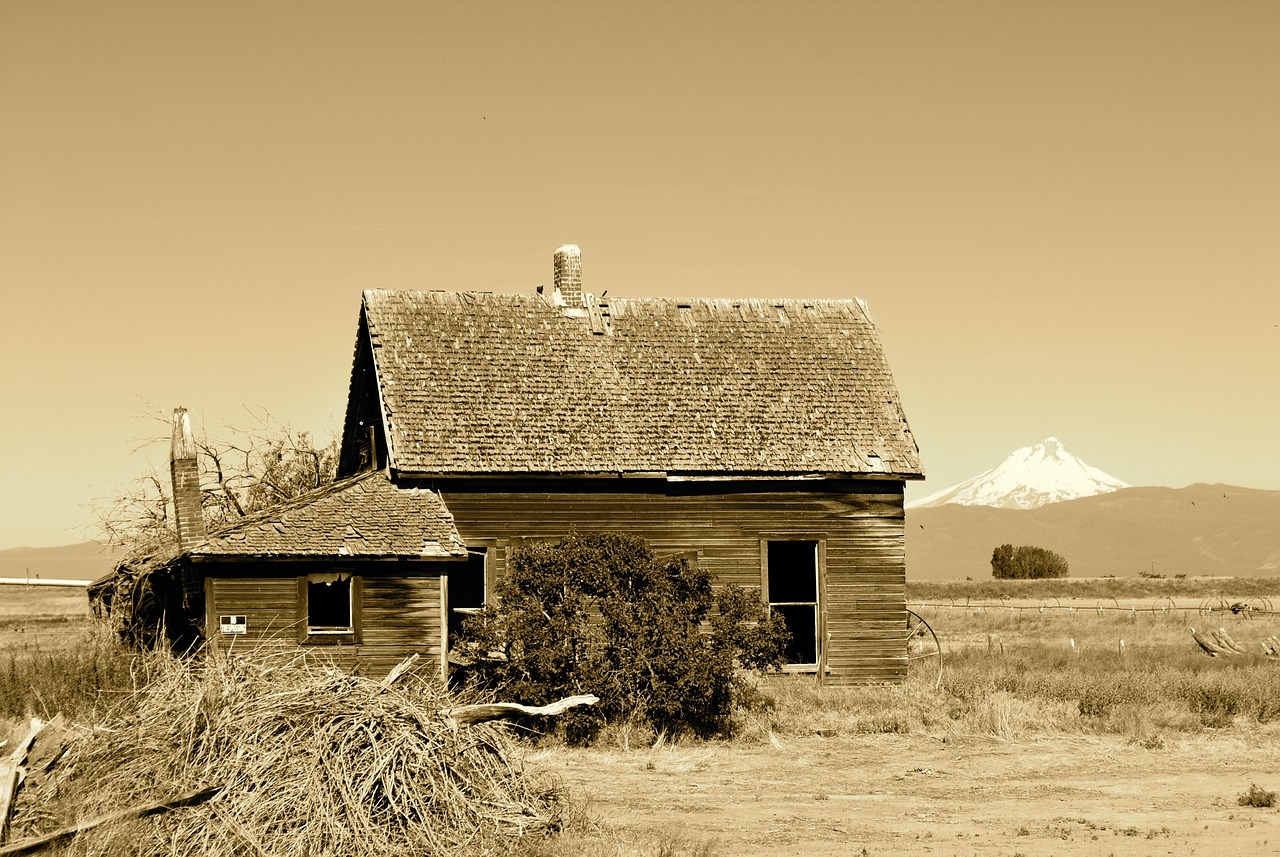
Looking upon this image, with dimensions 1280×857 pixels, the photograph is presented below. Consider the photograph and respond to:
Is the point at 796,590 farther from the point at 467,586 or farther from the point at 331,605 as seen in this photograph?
the point at 331,605

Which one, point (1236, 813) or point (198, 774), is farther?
point (1236, 813)

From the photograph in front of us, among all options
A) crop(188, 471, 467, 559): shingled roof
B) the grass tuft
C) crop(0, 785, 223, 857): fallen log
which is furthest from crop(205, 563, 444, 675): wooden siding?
the grass tuft

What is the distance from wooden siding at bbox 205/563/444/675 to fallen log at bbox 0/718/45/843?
7.68 metres

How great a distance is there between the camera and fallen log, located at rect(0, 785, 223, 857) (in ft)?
28.1

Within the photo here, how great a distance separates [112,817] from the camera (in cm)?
883

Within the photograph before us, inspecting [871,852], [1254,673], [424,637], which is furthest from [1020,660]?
[871,852]

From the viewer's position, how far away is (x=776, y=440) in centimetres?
2044

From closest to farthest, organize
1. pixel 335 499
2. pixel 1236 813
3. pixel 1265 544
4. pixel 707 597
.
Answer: pixel 1236 813 → pixel 707 597 → pixel 335 499 → pixel 1265 544

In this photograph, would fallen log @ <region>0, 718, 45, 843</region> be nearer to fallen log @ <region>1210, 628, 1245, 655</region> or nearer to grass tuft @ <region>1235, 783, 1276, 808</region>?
grass tuft @ <region>1235, 783, 1276, 808</region>

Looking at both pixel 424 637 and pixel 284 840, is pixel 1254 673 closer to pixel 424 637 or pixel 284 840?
pixel 424 637

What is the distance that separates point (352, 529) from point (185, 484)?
2.50m

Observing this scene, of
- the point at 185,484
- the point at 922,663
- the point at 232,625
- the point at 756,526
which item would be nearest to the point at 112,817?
the point at 232,625

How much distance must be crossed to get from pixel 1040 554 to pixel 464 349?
5534 centimetres

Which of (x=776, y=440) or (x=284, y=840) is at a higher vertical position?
(x=776, y=440)
